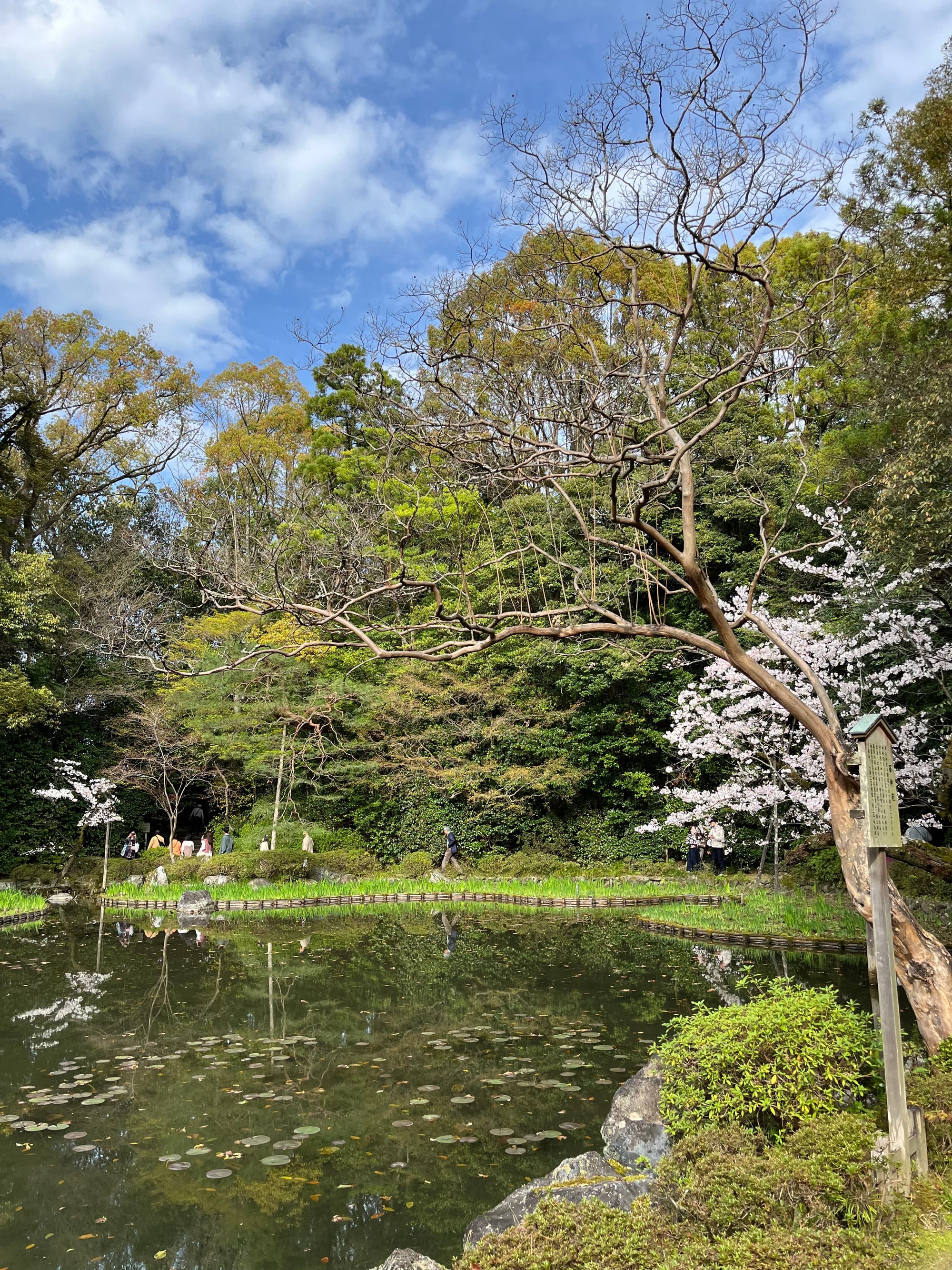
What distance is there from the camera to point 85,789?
1923cm

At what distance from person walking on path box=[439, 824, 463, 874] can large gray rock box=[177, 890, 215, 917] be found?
5040 millimetres

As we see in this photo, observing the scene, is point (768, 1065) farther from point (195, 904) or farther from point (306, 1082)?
point (195, 904)

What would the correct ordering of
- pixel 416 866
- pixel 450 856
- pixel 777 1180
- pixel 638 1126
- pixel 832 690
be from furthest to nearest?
pixel 416 866 → pixel 450 856 → pixel 832 690 → pixel 638 1126 → pixel 777 1180

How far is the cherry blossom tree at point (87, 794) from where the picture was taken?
63.4ft

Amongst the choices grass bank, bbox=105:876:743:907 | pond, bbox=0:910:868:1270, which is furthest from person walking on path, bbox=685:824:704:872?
pond, bbox=0:910:868:1270

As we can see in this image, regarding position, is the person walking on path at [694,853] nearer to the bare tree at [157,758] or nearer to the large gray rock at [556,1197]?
the bare tree at [157,758]

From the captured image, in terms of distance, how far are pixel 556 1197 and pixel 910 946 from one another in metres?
2.57

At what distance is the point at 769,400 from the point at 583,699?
7.87 metres

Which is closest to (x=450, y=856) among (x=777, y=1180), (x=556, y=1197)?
(x=556, y=1197)

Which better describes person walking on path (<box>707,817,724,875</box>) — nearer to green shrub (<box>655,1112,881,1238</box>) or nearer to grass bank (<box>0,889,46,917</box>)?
Result: grass bank (<box>0,889,46,917</box>)

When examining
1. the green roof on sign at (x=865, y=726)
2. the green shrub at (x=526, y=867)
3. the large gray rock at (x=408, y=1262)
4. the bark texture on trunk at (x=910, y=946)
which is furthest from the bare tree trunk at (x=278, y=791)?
the large gray rock at (x=408, y=1262)

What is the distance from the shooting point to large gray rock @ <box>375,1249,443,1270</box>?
3.18 meters

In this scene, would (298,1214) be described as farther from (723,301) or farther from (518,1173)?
(723,301)

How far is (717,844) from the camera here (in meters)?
16.5
